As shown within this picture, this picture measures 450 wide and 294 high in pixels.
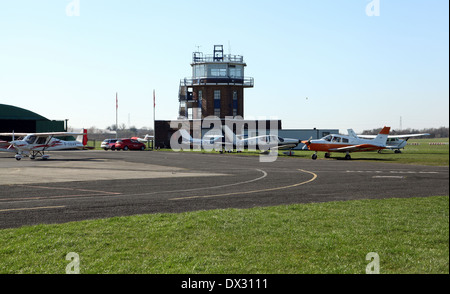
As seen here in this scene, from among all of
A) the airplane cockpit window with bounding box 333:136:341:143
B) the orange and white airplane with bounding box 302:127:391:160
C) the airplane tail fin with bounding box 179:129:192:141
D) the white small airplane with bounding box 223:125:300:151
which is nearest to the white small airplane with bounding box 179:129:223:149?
the airplane tail fin with bounding box 179:129:192:141

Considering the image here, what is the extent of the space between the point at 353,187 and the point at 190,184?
7673 millimetres

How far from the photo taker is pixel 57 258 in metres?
7.33

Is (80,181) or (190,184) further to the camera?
(80,181)

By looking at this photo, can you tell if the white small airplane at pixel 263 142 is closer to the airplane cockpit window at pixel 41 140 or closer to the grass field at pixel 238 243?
the airplane cockpit window at pixel 41 140

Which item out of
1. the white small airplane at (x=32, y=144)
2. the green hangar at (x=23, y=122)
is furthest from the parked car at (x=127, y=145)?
the white small airplane at (x=32, y=144)

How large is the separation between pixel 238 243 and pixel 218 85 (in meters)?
67.4

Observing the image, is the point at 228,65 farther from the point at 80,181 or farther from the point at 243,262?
the point at 243,262

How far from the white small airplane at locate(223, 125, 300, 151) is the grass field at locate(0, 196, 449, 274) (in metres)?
43.7

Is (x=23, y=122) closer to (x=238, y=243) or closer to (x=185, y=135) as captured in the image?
(x=185, y=135)

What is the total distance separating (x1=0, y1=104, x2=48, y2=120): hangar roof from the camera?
72438 mm

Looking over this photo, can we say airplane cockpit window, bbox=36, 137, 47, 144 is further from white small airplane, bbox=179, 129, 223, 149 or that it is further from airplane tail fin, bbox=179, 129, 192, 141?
airplane tail fin, bbox=179, 129, 192, 141
